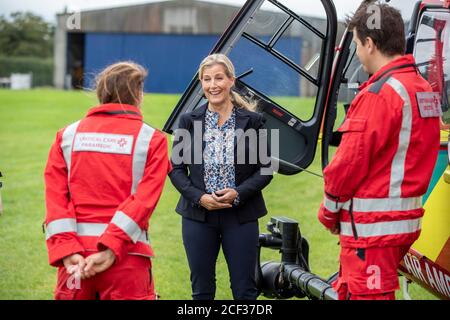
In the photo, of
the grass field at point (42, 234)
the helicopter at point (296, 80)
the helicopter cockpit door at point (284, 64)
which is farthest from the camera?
the grass field at point (42, 234)

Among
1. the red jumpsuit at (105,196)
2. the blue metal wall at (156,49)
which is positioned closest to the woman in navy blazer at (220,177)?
the red jumpsuit at (105,196)

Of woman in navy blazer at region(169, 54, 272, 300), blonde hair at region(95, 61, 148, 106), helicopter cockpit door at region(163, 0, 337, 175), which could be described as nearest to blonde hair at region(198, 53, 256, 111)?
woman in navy blazer at region(169, 54, 272, 300)

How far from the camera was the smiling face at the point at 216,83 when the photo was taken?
176 inches

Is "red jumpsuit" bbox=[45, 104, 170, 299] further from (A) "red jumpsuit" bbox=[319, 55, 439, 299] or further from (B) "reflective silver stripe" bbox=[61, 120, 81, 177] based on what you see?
(A) "red jumpsuit" bbox=[319, 55, 439, 299]

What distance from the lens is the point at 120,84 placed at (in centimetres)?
365

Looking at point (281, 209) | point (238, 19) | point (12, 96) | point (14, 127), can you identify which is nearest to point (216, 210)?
point (238, 19)

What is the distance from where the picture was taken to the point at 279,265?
210 inches

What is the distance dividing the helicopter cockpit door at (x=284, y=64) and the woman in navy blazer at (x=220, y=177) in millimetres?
502

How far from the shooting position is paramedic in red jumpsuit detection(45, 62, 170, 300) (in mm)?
3500

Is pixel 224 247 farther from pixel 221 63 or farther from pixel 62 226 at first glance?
pixel 62 226

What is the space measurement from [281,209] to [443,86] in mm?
6565

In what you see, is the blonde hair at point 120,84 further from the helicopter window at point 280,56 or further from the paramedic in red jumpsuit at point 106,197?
the helicopter window at point 280,56

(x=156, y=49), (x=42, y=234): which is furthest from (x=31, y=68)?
(x=42, y=234)

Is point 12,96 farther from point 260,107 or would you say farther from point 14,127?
point 260,107
